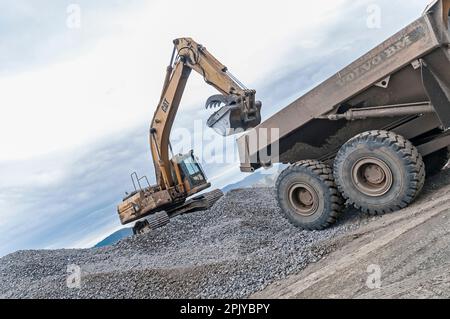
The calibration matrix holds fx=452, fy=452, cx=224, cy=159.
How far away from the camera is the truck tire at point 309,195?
6.35m

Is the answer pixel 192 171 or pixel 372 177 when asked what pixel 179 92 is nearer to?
pixel 192 171

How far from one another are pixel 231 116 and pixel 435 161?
3474mm

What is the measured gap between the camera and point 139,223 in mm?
12312

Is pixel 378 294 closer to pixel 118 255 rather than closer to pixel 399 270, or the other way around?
pixel 399 270

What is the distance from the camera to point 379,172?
595 cm

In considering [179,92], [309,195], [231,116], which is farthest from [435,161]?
[179,92]

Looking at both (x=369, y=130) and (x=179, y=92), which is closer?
(x=369, y=130)

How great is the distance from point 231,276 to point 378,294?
87.1 inches

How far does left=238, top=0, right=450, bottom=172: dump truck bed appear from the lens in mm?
5488

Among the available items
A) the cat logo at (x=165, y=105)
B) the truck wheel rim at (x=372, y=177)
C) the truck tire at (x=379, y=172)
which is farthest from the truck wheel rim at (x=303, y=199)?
the cat logo at (x=165, y=105)

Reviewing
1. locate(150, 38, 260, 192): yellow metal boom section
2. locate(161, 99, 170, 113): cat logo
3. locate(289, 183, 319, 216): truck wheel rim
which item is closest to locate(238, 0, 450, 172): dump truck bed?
locate(289, 183, 319, 216): truck wheel rim

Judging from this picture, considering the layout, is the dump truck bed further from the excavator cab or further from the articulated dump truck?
the excavator cab

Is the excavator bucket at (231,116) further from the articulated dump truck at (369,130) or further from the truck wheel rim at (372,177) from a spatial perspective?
the truck wheel rim at (372,177)

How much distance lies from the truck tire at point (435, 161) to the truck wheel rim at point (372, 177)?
1563 mm
